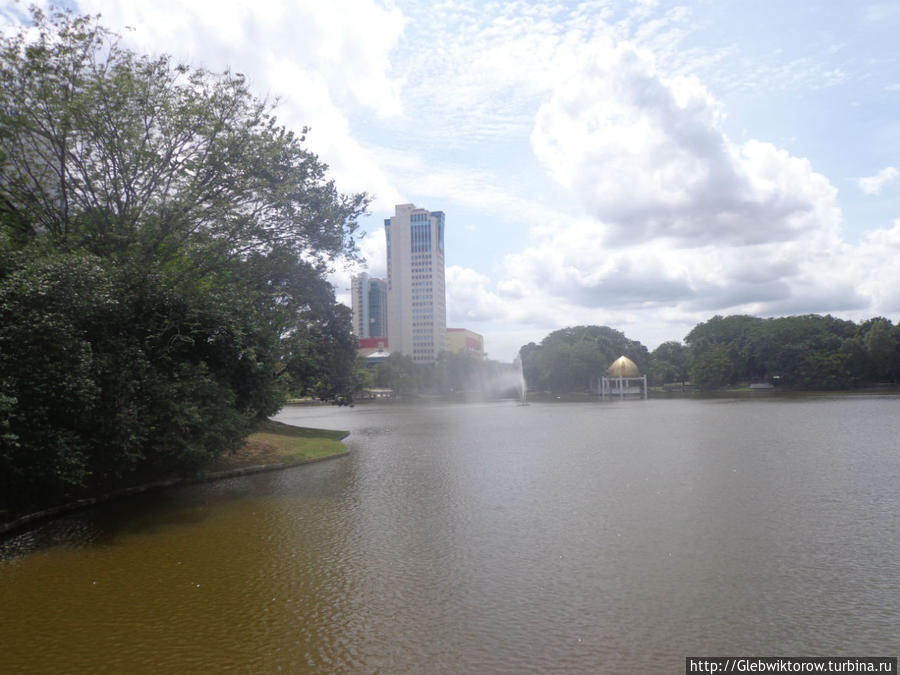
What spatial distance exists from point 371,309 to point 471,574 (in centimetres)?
15584

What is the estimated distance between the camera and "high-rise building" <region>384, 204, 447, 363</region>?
5192 inches

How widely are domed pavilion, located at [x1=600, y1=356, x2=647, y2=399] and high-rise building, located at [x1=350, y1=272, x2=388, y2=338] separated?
79.6 metres

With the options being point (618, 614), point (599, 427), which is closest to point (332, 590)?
point (618, 614)

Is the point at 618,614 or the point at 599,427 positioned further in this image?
the point at 599,427

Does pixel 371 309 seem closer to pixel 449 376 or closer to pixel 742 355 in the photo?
pixel 449 376

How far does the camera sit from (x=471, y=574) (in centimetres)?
778

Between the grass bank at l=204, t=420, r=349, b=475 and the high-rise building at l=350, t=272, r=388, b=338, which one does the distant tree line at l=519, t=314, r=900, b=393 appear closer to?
the high-rise building at l=350, t=272, r=388, b=338

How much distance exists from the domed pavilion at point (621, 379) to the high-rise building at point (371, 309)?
261 feet

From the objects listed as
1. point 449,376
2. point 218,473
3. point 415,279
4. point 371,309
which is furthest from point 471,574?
point 371,309

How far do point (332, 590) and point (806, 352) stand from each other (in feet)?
266

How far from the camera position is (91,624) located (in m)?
6.49

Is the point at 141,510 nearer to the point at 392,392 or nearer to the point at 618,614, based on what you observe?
the point at 618,614

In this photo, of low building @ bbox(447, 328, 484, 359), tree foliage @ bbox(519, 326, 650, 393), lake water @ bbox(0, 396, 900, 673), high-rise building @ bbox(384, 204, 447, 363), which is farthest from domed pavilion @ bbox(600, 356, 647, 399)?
lake water @ bbox(0, 396, 900, 673)

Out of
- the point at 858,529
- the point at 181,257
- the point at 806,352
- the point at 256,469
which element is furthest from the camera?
the point at 806,352
